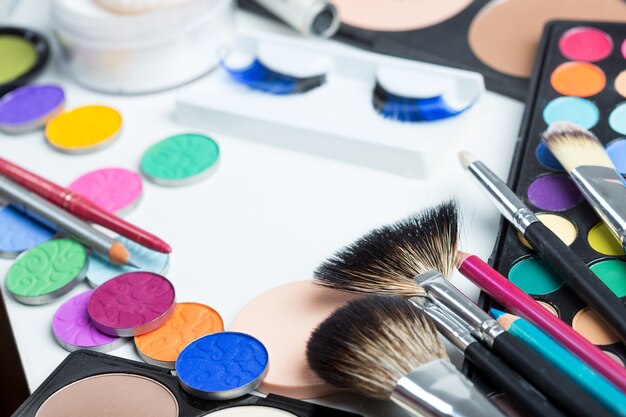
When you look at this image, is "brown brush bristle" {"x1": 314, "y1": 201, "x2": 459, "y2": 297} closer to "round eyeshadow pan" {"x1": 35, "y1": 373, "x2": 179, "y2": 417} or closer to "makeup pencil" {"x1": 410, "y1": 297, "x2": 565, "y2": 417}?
"makeup pencil" {"x1": 410, "y1": 297, "x2": 565, "y2": 417}

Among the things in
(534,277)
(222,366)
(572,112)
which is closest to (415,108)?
(572,112)

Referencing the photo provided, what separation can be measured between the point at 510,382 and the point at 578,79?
406 millimetres

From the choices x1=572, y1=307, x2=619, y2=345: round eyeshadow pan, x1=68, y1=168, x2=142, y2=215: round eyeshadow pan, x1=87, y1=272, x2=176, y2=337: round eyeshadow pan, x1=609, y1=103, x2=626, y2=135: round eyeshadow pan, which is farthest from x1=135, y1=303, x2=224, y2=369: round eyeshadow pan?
x1=609, y1=103, x2=626, y2=135: round eyeshadow pan

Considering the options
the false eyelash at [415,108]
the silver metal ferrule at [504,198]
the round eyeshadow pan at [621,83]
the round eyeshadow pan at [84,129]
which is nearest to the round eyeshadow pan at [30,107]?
the round eyeshadow pan at [84,129]

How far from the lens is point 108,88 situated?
90cm

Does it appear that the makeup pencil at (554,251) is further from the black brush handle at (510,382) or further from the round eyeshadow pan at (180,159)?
the round eyeshadow pan at (180,159)

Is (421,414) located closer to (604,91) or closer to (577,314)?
(577,314)

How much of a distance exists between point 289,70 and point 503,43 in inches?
9.2

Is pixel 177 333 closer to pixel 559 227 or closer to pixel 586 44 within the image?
pixel 559 227

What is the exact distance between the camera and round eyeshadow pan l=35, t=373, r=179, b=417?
1.81 feet

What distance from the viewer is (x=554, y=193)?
0.68 metres

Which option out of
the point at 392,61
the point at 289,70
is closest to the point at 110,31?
the point at 289,70

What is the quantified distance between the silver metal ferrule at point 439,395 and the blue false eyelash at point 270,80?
0.42 m

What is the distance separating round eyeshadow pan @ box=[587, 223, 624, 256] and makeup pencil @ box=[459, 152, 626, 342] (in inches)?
1.4
